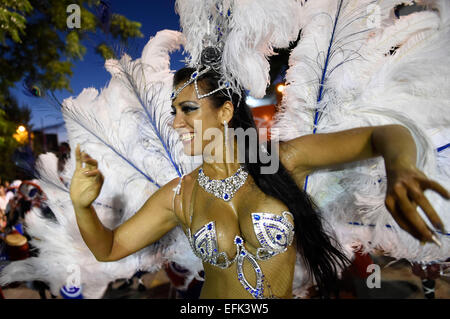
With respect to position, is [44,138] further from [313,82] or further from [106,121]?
[313,82]

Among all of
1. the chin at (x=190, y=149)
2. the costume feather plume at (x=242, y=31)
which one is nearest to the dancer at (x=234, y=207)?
the chin at (x=190, y=149)

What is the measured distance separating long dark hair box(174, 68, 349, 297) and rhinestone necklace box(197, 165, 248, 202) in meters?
0.06

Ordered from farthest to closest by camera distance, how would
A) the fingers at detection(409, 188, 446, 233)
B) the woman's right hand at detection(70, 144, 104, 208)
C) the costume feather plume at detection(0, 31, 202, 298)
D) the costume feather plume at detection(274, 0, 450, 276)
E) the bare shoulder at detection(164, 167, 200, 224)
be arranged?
the costume feather plume at detection(0, 31, 202, 298)
the bare shoulder at detection(164, 167, 200, 224)
the woman's right hand at detection(70, 144, 104, 208)
the costume feather plume at detection(274, 0, 450, 276)
the fingers at detection(409, 188, 446, 233)

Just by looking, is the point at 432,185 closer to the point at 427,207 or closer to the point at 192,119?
the point at 427,207

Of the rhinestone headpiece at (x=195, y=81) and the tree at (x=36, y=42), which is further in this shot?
the tree at (x=36, y=42)

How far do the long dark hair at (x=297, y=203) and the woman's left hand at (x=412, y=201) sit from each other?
0.57m

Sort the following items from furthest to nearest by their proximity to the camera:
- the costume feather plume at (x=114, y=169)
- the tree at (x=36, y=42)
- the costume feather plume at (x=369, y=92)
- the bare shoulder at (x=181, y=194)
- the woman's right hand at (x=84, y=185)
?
the tree at (x=36, y=42) → the costume feather plume at (x=114, y=169) → the bare shoulder at (x=181, y=194) → the woman's right hand at (x=84, y=185) → the costume feather plume at (x=369, y=92)

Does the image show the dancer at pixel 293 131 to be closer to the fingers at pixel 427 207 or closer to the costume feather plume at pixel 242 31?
the costume feather plume at pixel 242 31

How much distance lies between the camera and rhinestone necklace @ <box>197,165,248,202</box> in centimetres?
142

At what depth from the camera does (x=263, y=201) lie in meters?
1.32

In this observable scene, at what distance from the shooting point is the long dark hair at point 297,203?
1.36m

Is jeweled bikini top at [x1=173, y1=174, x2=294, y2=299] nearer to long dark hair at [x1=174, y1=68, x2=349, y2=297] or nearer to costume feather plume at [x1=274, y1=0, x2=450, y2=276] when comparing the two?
long dark hair at [x1=174, y1=68, x2=349, y2=297]

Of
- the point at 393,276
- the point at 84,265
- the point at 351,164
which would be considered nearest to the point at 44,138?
the point at 84,265

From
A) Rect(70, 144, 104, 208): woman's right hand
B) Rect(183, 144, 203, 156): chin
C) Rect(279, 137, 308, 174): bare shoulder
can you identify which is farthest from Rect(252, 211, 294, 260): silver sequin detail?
Rect(70, 144, 104, 208): woman's right hand
